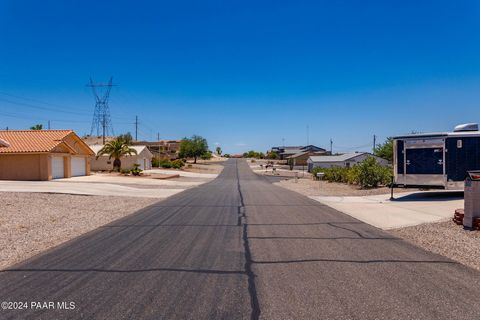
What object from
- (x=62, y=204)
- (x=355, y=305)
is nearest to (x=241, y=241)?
(x=355, y=305)

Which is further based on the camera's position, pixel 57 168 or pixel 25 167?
pixel 57 168

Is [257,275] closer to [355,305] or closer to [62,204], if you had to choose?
[355,305]

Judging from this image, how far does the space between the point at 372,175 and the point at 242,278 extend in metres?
21.8

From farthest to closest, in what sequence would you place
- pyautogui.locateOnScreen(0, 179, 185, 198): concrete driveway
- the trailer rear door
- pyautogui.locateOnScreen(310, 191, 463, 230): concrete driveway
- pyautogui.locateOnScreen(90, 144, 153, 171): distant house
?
pyautogui.locateOnScreen(90, 144, 153, 171): distant house
pyautogui.locateOnScreen(0, 179, 185, 198): concrete driveway
the trailer rear door
pyautogui.locateOnScreen(310, 191, 463, 230): concrete driveway

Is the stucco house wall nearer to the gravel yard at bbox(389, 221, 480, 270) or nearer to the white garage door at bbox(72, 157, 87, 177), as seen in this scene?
the white garage door at bbox(72, 157, 87, 177)

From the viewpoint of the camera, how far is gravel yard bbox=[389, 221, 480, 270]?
26.0 ft

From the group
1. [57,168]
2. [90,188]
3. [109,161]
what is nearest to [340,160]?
[109,161]

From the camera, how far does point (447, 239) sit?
962 centimetres

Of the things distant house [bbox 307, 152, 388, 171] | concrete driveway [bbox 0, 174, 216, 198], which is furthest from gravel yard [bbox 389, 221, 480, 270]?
distant house [bbox 307, 152, 388, 171]

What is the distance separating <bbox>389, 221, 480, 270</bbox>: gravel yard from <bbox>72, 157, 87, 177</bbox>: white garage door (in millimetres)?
34208

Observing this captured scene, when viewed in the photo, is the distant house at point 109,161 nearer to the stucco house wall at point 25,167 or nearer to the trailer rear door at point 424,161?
the stucco house wall at point 25,167

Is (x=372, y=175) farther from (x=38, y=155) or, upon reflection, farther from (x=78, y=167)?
(x=78, y=167)

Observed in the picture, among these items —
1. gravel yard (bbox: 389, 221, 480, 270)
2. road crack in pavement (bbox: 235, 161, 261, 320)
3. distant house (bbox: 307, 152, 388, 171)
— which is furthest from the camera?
distant house (bbox: 307, 152, 388, 171)

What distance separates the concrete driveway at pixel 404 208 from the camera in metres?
12.8
